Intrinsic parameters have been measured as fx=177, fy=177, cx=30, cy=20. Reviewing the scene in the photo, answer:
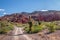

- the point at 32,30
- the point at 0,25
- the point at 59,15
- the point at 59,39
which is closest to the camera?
the point at 59,39

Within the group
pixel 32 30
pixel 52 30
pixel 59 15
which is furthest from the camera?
pixel 59 15

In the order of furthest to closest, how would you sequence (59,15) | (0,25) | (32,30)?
(59,15) < (0,25) < (32,30)

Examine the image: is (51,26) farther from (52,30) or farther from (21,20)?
(21,20)

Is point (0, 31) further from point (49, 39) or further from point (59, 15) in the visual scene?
point (59, 15)

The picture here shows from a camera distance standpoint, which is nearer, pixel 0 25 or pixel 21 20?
pixel 0 25

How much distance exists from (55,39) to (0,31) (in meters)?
27.7

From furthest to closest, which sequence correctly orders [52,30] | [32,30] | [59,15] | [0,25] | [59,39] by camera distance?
[59,15], [0,25], [32,30], [52,30], [59,39]

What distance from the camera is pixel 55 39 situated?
2873cm

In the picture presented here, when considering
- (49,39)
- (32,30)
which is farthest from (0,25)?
(49,39)

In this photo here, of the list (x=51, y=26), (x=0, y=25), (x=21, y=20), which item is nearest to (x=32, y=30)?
(x=51, y=26)

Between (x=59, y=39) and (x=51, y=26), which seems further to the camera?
(x=51, y=26)

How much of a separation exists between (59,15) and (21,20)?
4235cm

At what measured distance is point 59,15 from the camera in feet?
641

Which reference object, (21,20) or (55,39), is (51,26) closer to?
(55,39)
